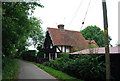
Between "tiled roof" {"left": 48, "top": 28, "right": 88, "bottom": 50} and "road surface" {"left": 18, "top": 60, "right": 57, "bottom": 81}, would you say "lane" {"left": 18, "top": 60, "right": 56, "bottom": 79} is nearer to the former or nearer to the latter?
"road surface" {"left": 18, "top": 60, "right": 57, "bottom": 81}

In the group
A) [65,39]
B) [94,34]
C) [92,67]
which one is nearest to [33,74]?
[92,67]

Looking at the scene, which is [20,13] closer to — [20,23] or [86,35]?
[20,23]

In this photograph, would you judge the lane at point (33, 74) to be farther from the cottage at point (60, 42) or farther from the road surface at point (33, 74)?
the cottage at point (60, 42)

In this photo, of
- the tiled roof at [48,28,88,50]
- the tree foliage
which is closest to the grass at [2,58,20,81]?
the tree foliage

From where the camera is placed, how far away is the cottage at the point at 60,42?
2167cm

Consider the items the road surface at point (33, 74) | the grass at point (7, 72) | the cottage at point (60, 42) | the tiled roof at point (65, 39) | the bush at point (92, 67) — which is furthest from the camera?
the tiled roof at point (65, 39)

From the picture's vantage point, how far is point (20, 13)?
7219mm

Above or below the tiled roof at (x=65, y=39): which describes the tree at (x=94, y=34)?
above

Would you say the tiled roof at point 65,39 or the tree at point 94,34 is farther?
the tree at point 94,34

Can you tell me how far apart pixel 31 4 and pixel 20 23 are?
1982 millimetres

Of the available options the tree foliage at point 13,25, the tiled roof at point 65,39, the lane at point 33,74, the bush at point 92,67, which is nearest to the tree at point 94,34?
the tiled roof at point 65,39

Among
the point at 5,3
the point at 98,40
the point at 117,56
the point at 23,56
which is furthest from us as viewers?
the point at 98,40

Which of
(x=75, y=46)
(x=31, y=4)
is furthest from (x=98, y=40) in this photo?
(x=31, y=4)

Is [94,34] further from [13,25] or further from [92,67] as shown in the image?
[13,25]
